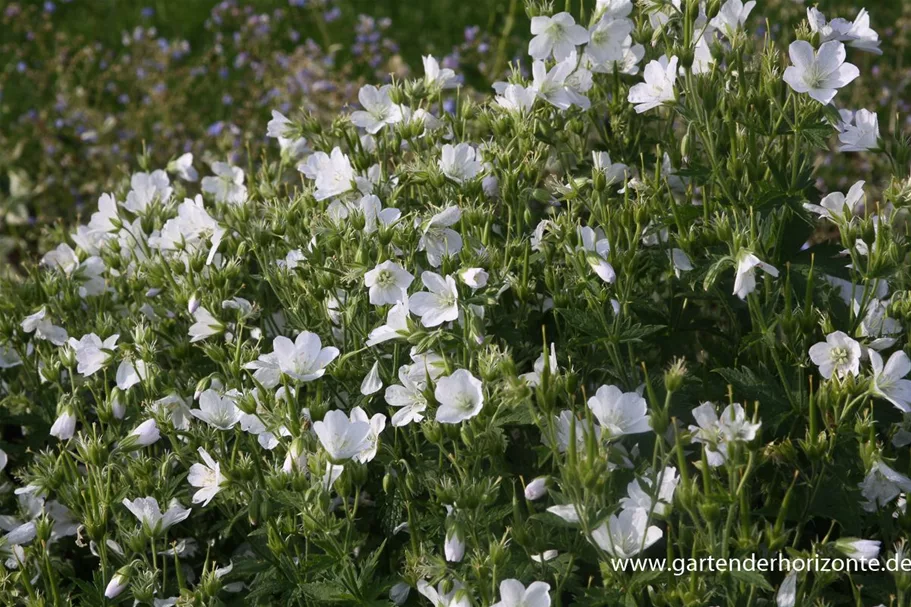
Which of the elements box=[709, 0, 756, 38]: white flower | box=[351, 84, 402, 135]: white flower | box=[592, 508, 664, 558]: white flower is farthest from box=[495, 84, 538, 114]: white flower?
box=[592, 508, 664, 558]: white flower

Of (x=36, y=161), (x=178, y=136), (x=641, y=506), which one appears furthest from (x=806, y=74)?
(x=36, y=161)

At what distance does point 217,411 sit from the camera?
81.7 inches

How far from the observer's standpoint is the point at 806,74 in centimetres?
203

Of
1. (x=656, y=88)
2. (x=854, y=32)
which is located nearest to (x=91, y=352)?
(x=656, y=88)

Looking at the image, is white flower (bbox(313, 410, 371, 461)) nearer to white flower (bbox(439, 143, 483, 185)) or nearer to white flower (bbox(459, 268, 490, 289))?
white flower (bbox(459, 268, 490, 289))

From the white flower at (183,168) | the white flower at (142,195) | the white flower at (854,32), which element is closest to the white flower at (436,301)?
the white flower at (854,32)

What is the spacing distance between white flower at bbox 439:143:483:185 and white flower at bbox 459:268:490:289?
372 mm

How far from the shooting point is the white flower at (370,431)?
76.0 inches

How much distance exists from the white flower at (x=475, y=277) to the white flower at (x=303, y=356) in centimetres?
29

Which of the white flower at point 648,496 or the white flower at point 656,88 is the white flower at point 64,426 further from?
the white flower at point 656,88

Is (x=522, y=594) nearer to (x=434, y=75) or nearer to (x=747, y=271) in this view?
(x=747, y=271)

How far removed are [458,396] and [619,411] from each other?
0.95 feet

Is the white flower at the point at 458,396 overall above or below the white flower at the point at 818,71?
below

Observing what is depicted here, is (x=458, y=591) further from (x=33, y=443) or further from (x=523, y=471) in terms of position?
(x=33, y=443)
